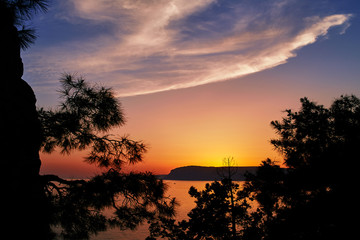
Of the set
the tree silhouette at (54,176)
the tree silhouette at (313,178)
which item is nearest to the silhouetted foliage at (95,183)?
the tree silhouette at (54,176)

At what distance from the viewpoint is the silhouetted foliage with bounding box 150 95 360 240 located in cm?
495

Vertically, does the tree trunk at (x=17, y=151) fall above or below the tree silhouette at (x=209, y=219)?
above

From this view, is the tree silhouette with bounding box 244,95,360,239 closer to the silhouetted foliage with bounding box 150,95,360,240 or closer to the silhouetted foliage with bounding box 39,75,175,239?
the silhouetted foliage with bounding box 150,95,360,240

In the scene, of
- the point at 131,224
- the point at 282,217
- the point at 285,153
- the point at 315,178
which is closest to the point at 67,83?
the point at 131,224

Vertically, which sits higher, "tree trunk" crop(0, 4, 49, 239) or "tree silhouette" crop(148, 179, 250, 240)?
"tree trunk" crop(0, 4, 49, 239)

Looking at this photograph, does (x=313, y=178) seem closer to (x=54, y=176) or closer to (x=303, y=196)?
(x=303, y=196)

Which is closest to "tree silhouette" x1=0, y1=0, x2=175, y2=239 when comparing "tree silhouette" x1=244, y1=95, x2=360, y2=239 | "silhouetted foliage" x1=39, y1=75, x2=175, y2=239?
"silhouetted foliage" x1=39, y1=75, x2=175, y2=239

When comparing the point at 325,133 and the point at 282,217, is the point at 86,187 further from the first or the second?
the point at 325,133

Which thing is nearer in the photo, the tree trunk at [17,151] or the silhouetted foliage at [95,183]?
the tree trunk at [17,151]

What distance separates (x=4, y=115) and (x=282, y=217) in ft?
19.9

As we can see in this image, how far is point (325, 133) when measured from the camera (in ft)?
31.5

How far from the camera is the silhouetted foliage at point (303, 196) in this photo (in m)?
4.95

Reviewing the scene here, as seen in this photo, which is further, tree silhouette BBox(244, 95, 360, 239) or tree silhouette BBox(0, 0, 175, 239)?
tree silhouette BBox(244, 95, 360, 239)

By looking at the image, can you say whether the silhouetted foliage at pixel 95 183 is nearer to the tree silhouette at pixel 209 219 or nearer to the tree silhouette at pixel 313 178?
the tree silhouette at pixel 209 219
